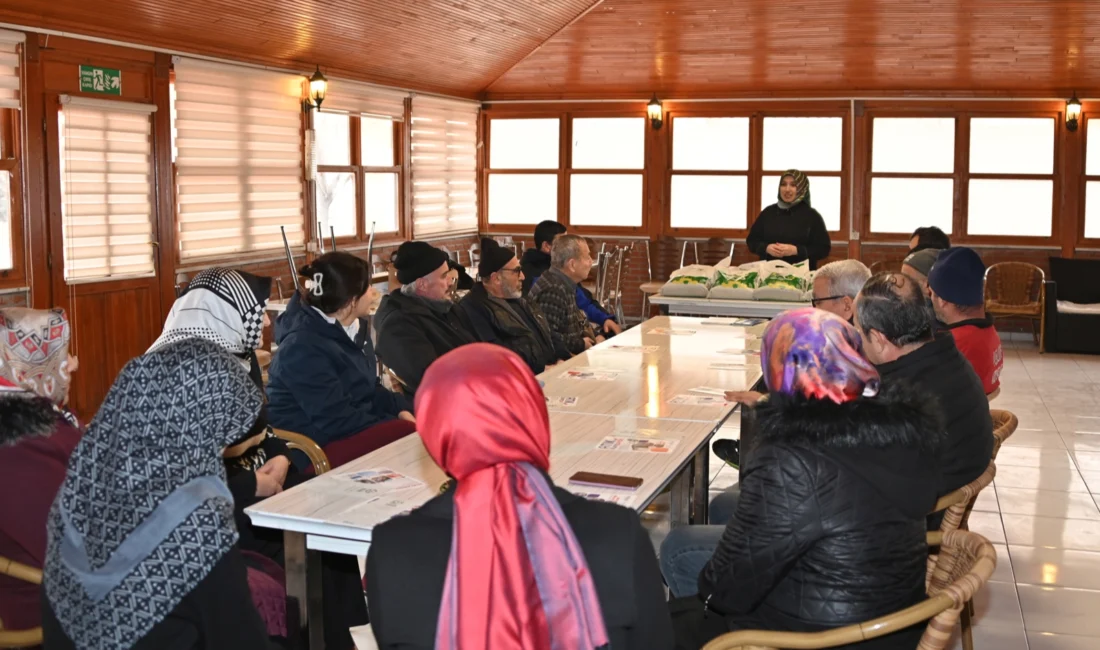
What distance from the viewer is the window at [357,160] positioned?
10.2 meters

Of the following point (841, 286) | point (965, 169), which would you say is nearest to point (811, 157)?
point (965, 169)

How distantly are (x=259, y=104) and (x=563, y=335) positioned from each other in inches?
155

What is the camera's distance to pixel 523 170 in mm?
13312

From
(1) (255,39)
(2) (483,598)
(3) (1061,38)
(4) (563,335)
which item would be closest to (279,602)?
(2) (483,598)

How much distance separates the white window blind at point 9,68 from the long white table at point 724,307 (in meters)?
4.45

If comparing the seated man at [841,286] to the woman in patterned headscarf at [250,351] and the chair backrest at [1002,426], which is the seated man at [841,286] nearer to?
the chair backrest at [1002,426]

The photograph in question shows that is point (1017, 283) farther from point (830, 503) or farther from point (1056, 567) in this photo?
point (830, 503)

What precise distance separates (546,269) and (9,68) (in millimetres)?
3411

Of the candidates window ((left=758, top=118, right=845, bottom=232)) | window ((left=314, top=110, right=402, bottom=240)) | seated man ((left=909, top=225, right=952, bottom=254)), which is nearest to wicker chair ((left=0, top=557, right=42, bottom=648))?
seated man ((left=909, top=225, right=952, bottom=254))

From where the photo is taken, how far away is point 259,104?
9.13m

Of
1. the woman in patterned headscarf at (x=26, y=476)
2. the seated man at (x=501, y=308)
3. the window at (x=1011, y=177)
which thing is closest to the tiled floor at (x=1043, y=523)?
the seated man at (x=501, y=308)

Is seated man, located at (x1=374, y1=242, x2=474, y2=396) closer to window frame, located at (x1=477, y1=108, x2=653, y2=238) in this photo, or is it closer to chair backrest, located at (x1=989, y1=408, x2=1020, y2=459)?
chair backrest, located at (x1=989, y1=408, x2=1020, y2=459)

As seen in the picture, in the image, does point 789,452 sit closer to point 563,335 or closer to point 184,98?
point 563,335

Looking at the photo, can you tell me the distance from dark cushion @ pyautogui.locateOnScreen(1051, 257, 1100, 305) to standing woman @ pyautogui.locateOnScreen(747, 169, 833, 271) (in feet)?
12.3
